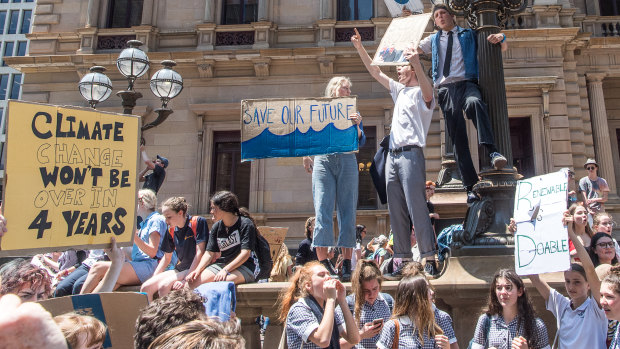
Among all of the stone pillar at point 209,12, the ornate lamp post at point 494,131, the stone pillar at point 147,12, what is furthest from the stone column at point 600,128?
the stone pillar at point 147,12

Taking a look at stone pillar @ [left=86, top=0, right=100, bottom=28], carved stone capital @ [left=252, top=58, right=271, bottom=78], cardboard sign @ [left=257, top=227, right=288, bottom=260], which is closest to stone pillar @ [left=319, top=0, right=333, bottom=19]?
carved stone capital @ [left=252, top=58, right=271, bottom=78]

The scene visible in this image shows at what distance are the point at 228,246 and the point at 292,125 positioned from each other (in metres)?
1.92

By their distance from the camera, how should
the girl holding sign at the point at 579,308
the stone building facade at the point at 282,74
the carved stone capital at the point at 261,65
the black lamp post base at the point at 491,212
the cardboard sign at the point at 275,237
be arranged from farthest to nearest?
1. the carved stone capital at the point at 261,65
2. the stone building facade at the point at 282,74
3. the cardboard sign at the point at 275,237
4. the black lamp post base at the point at 491,212
5. the girl holding sign at the point at 579,308

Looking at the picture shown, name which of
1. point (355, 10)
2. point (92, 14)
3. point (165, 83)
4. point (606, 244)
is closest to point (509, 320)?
point (606, 244)

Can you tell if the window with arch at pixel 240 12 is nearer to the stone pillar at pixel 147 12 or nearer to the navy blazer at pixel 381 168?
the stone pillar at pixel 147 12

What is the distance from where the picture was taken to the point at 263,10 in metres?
16.4

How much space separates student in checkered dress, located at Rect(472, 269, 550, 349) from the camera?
3379mm

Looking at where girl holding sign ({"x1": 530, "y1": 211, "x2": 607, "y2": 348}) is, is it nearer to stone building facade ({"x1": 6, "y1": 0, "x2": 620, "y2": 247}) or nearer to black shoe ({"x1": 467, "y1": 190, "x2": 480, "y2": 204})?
Answer: black shoe ({"x1": 467, "y1": 190, "x2": 480, "y2": 204})

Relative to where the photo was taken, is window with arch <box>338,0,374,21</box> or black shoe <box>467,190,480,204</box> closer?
black shoe <box>467,190,480,204</box>

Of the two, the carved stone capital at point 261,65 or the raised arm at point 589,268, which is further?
the carved stone capital at point 261,65

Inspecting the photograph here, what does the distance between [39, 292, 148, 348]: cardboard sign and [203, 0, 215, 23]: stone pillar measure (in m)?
14.7

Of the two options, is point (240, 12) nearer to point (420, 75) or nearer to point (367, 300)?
point (420, 75)

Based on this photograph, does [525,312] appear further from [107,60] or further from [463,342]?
[107,60]

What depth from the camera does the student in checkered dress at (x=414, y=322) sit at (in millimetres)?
3297
